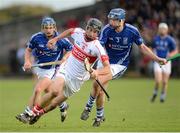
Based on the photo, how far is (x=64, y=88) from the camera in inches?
604

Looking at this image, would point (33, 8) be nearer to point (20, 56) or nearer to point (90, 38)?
point (20, 56)

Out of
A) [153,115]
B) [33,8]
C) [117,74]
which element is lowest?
[33,8]

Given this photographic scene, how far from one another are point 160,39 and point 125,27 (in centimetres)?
825

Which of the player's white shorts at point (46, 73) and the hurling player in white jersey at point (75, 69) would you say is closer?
the hurling player in white jersey at point (75, 69)

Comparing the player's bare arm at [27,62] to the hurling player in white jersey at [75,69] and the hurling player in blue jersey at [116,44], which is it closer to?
the hurling player in white jersey at [75,69]

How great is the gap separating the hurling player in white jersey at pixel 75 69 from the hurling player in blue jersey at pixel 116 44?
0.89 metres

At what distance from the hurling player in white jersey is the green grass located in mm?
507

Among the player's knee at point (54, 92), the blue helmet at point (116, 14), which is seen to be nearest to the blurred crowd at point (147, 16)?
the blue helmet at point (116, 14)

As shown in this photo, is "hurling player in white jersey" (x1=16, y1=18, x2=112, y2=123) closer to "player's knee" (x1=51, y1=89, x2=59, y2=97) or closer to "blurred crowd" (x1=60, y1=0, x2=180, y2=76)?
"player's knee" (x1=51, y1=89, x2=59, y2=97)

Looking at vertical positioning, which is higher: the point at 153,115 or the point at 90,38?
the point at 90,38

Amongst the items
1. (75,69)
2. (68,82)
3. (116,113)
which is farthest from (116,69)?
(116,113)

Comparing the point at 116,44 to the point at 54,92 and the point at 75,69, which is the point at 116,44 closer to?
the point at 75,69

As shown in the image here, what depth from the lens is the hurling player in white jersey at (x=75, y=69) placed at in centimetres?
1516

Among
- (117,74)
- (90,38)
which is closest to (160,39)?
(117,74)
